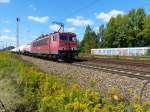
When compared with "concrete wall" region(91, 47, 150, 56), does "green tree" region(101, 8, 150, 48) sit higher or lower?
higher

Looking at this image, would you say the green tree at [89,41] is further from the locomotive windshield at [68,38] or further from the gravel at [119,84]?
the gravel at [119,84]

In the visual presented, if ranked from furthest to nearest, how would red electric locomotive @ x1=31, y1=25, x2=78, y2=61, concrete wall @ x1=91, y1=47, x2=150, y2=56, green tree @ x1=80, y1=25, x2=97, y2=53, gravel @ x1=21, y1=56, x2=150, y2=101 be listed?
green tree @ x1=80, y1=25, x2=97, y2=53, concrete wall @ x1=91, y1=47, x2=150, y2=56, red electric locomotive @ x1=31, y1=25, x2=78, y2=61, gravel @ x1=21, y1=56, x2=150, y2=101

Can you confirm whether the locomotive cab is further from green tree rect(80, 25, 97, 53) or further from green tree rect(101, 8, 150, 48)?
green tree rect(80, 25, 97, 53)

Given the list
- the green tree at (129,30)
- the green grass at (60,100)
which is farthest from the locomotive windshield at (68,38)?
the green tree at (129,30)

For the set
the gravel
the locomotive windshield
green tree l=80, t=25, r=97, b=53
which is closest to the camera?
the gravel

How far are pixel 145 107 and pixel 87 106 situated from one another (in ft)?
2.76

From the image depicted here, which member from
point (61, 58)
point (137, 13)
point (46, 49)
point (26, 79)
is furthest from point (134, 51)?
point (26, 79)

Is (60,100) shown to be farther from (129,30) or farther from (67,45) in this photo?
(129,30)

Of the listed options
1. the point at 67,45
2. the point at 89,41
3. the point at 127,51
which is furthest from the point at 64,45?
the point at 89,41

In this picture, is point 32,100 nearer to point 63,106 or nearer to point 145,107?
point 63,106

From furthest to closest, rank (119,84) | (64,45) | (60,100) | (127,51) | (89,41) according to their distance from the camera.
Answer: (89,41) → (127,51) → (64,45) → (119,84) → (60,100)

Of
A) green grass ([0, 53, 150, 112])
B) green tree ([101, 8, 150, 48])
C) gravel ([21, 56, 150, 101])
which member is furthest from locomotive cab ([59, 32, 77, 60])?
green tree ([101, 8, 150, 48])

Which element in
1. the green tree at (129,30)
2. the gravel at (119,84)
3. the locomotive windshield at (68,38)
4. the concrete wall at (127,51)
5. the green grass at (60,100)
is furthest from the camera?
the green tree at (129,30)

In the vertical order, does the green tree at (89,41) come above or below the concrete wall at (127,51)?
above
